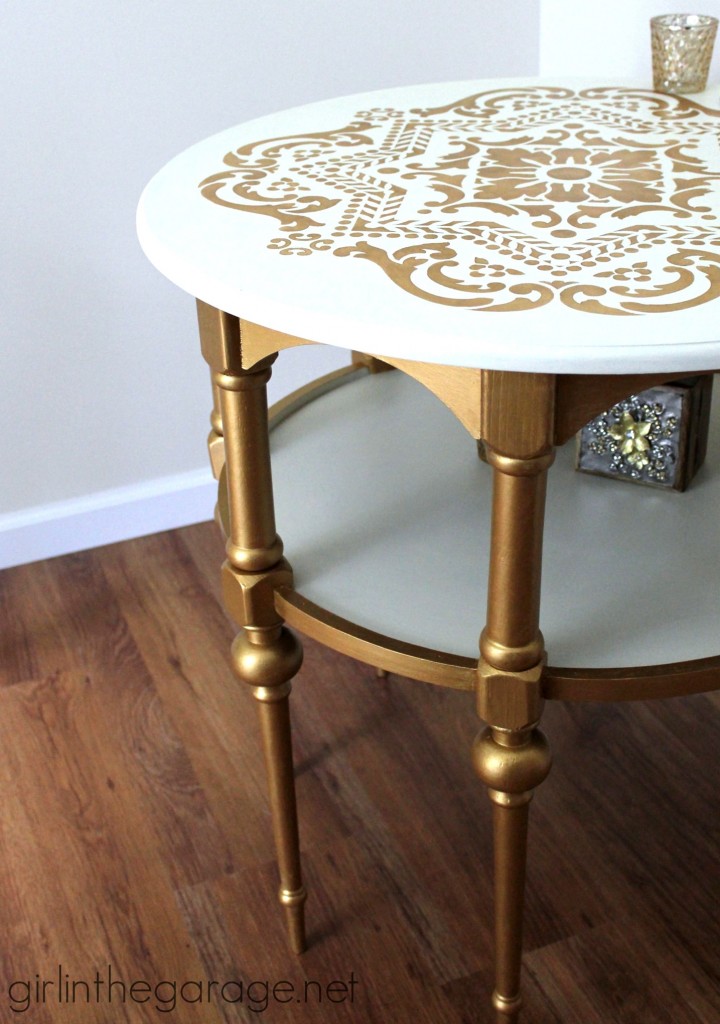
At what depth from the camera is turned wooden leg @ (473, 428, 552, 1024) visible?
0.82m

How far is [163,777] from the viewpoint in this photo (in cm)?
144

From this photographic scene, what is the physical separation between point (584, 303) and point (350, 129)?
1.82 feet

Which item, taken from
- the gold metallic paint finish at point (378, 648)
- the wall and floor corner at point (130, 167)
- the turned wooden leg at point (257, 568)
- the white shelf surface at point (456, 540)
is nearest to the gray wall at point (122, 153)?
the wall and floor corner at point (130, 167)

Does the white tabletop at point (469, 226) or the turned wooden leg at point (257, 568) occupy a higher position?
the white tabletop at point (469, 226)

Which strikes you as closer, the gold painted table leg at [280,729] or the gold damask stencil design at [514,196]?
the gold damask stencil design at [514,196]

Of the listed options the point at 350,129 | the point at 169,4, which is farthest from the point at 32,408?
the point at 350,129

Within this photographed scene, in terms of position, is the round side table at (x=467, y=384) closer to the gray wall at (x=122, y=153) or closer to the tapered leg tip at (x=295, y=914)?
the tapered leg tip at (x=295, y=914)

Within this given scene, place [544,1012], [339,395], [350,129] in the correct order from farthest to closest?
[339,395]
[350,129]
[544,1012]

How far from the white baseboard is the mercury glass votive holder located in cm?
102

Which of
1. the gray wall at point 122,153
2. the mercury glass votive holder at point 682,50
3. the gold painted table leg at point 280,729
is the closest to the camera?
the gold painted table leg at point 280,729

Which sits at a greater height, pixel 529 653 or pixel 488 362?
pixel 488 362

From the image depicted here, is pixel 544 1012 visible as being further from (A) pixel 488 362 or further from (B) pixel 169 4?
(B) pixel 169 4

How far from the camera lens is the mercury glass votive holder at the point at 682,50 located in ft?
4.21

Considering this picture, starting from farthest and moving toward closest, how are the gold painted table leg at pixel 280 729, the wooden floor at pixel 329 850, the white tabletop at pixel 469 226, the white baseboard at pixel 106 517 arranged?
the white baseboard at pixel 106 517 → the wooden floor at pixel 329 850 → the gold painted table leg at pixel 280 729 → the white tabletop at pixel 469 226
